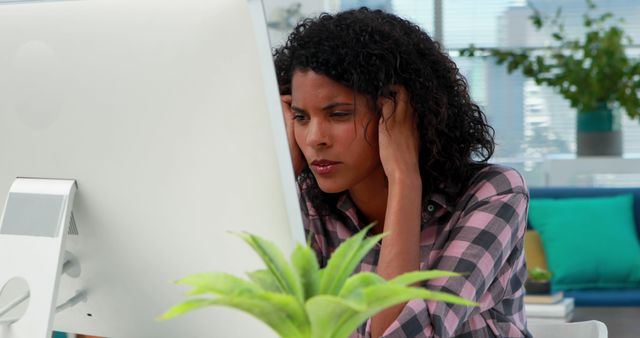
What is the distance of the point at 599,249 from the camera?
483cm

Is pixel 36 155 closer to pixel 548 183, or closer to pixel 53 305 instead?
pixel 53 305

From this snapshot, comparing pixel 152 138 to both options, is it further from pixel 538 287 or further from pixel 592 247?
pixel 592 247

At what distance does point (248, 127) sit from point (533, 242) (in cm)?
404

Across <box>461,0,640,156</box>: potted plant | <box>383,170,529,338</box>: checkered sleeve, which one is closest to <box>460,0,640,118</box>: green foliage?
<box>461,0,640,156</box>: potted plant

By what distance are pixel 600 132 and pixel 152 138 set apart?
4540 mm

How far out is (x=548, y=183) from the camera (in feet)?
18.6

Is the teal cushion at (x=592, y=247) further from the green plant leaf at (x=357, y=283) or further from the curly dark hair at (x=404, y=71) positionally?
the green plant leaf at (x=357, y=283)

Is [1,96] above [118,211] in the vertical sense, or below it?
above

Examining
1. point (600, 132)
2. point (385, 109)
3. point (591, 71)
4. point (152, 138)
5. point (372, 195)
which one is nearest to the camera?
point (152, 138)

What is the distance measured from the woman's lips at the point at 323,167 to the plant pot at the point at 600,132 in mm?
3905

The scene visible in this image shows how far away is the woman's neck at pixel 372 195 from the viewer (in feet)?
6.36

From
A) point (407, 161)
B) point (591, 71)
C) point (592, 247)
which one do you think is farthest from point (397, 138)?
point (591, 71)

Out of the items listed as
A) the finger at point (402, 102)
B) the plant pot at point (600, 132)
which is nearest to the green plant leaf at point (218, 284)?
the finger at point (402, 102)

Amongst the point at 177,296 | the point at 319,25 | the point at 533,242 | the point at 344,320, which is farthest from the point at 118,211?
the point at 533,242
